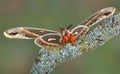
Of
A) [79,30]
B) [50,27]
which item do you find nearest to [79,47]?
[79,30]

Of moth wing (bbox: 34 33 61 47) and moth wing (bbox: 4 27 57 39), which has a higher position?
moth wing (bbox: 4 27 57 39)

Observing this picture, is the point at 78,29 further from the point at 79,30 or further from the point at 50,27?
the point at 50,27

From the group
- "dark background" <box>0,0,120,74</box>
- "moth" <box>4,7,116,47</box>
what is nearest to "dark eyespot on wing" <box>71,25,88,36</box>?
"moth" <box>4,7,116,47</box>

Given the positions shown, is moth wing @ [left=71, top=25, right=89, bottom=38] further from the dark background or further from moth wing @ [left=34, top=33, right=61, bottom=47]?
the dark background

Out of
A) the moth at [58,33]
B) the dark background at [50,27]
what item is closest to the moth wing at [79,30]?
the moth at [58,33]

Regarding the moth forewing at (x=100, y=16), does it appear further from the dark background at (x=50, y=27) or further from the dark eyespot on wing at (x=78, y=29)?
the dark background at (x=50, y=27)

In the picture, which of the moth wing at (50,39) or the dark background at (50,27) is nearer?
the moth wing at (50,39)

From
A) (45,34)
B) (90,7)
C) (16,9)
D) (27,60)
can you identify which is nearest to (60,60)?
(45,34)
